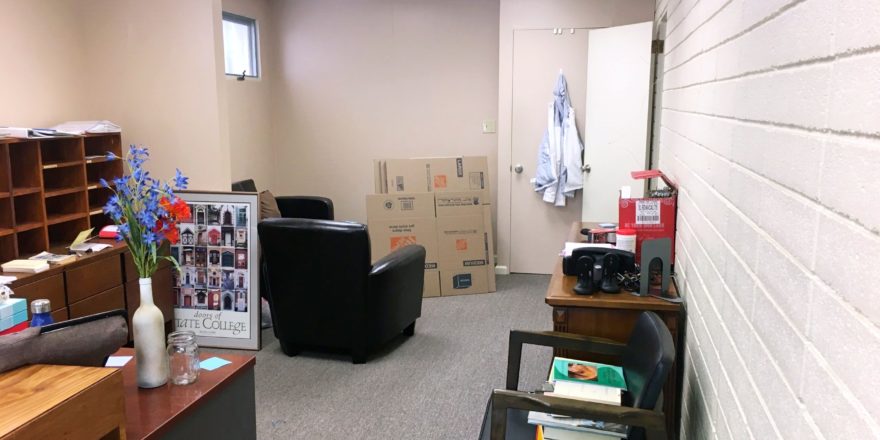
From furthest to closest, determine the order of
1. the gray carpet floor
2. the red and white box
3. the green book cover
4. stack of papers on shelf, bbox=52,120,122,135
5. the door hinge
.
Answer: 1. the door hinge
2. stack of papers on shelf, bbox=52,120,122,135
3. the gray carpet floor
4. the red and white box
5. the green book cover

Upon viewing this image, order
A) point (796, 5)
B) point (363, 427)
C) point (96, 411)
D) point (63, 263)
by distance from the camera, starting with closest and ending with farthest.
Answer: point (796, 5) < point (96, 411) < point (363, 427) < point (63, 263)

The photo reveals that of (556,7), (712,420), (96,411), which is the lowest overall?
(712,420)

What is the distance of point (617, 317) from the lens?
2428mm

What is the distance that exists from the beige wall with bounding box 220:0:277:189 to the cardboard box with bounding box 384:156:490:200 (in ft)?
4.65

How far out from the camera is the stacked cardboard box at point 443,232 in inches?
203

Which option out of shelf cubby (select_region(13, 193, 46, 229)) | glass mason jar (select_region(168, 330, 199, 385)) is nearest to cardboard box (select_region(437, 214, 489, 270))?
shelf cubby (select_region(13, 193, 46, 229))

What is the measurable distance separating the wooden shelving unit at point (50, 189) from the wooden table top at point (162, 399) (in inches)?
84.1

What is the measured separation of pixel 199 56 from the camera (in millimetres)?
4371

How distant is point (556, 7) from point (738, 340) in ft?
14.1

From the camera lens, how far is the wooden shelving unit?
3.43 m

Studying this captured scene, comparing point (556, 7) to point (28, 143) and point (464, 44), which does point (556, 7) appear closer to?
point (464, 44)

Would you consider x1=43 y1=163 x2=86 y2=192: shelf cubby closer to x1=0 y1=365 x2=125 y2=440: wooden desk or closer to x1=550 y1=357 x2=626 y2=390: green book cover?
x1=0 y1=365 x2=125 y2=440: wooden desk

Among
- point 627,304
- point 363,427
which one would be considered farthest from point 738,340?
point 363,427

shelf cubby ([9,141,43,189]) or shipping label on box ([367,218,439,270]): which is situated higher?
shelf cubby ([9,141,43,189])
